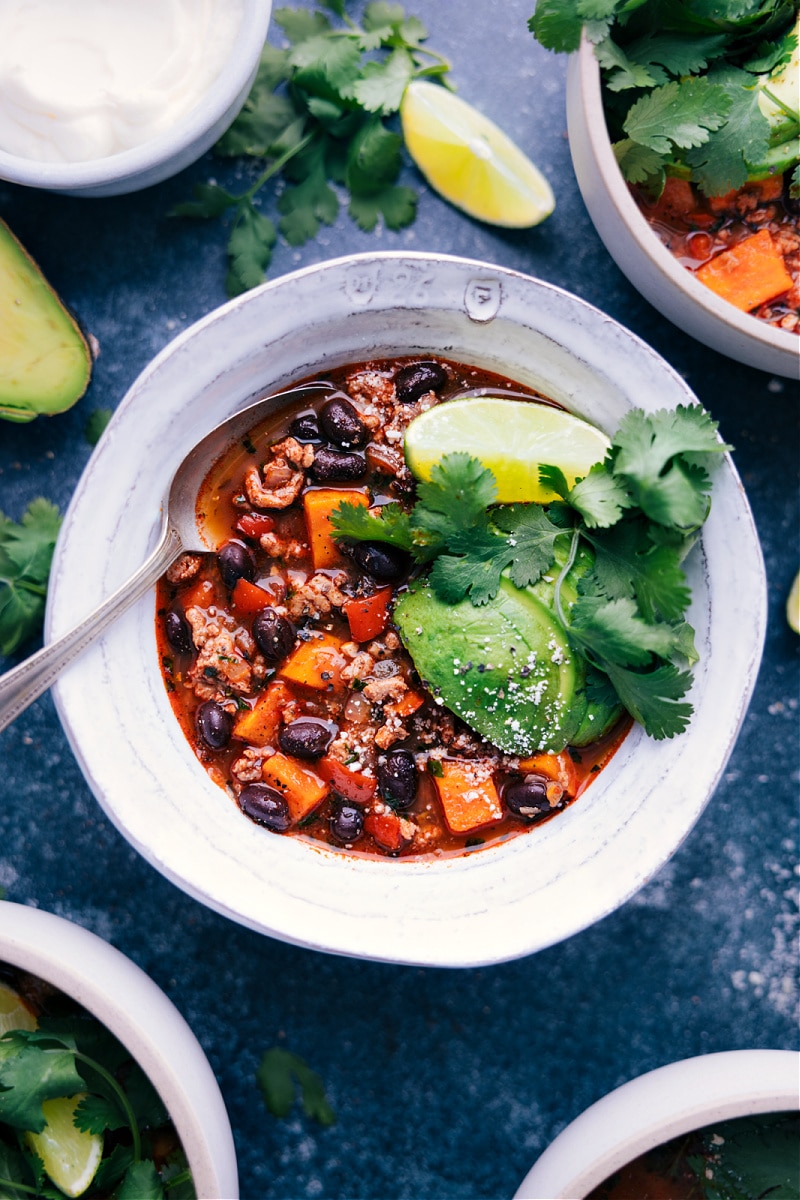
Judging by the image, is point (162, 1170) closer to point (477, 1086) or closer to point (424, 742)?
point (477, 1086)

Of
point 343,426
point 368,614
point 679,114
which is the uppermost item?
point 679,114

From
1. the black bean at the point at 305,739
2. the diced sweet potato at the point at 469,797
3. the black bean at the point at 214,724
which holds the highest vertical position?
the black bean at the point at 214,724

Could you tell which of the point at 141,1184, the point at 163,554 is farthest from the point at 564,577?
the point at 141,1184

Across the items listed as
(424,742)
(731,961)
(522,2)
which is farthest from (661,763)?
(522,2)

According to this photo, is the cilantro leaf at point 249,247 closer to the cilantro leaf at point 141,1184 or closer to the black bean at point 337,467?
the black bean at point 337,467

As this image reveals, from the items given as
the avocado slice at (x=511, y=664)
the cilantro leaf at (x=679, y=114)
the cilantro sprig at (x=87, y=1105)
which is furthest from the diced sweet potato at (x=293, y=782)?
the cilantro leaf at (x=679, y=114)

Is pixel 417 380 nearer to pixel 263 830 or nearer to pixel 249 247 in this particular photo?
pixel 249 247
